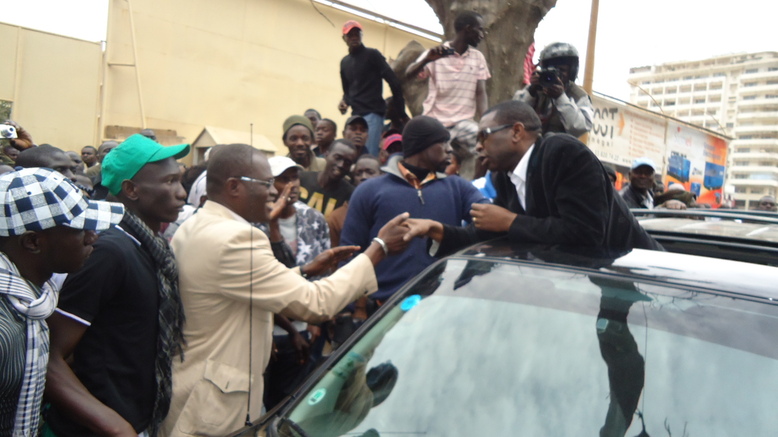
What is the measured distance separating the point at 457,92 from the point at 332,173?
177cm

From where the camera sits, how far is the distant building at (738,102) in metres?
59.8

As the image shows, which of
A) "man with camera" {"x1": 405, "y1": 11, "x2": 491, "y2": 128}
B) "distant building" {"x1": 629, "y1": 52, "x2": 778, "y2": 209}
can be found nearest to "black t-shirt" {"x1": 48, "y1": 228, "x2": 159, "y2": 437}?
"man with camera" {"x1": 405, "y1": 11, "x2": 491, "y2": 128}

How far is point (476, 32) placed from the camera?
5.72 m

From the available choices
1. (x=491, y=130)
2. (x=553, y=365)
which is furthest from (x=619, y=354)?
(x=491, y=130)

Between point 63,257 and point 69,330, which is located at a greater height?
point 63,257

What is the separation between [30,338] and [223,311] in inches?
28.5

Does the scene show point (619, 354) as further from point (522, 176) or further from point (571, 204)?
point (522, 176)

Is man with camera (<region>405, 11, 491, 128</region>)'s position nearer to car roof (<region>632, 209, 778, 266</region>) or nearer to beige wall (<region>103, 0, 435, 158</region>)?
car roof (<region>632, 209, 778, 266</region>)

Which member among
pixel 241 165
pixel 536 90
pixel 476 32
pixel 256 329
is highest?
pixel 476 32

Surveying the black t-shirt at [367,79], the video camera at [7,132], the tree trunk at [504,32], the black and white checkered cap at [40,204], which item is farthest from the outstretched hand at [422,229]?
the tree trunk at [504,32]

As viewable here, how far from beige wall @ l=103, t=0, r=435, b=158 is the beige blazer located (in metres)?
10.3

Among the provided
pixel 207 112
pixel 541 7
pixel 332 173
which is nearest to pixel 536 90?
pixel 332 173

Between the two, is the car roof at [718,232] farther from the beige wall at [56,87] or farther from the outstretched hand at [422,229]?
the beige wall at [56,87]

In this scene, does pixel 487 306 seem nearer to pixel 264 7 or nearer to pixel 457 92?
pixel 457 92
